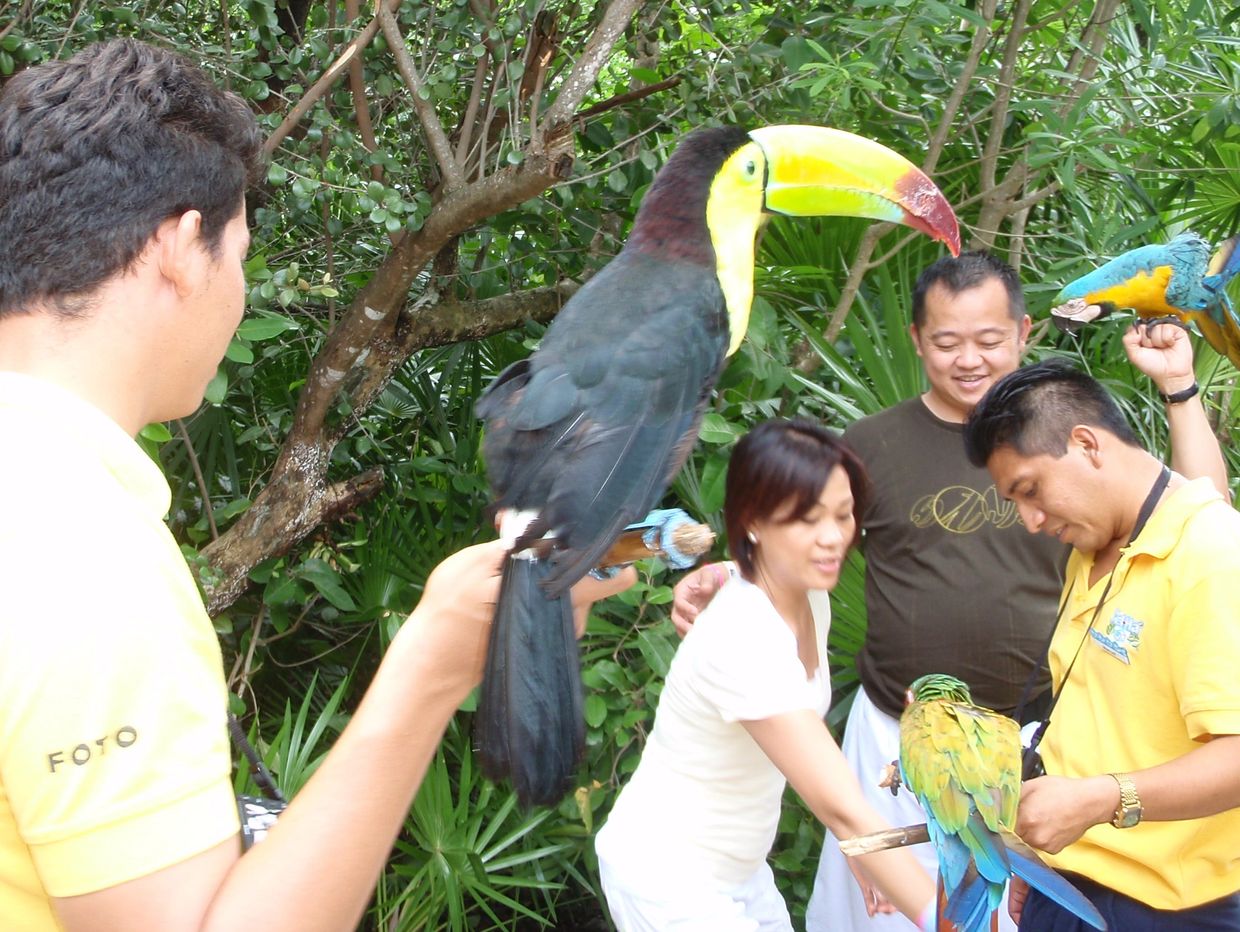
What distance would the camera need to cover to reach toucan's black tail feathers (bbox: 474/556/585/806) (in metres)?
1.47

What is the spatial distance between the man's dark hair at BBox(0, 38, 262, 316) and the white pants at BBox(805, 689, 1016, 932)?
2091mm

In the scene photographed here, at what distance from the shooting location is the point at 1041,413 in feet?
6.90

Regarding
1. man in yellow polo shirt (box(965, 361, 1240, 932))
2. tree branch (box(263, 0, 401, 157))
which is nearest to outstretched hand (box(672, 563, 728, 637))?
man in yellow polo shirt (box(965, 361, 1240, 932))

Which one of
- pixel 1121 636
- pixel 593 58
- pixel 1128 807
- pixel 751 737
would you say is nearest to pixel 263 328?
pixel 593 58

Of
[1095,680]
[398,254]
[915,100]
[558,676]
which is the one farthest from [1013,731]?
[915,100]

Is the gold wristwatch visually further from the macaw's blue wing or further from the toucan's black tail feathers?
the macaw's blue wing

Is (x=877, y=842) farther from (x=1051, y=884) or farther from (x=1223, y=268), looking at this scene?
(x=1223, y=268)

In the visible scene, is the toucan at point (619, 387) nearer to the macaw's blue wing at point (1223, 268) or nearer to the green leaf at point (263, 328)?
the macaw's blue wing at point (1223, 268)

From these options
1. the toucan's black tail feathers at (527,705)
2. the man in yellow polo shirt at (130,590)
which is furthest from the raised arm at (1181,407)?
the man in yellow polo shirt at (130,590)

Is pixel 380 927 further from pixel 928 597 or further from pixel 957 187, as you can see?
pixel 957 187

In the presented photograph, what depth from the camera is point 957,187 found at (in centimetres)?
391

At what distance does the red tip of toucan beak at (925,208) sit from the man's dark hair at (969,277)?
31cm

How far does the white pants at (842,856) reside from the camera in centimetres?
264

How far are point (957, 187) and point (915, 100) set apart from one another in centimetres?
42
